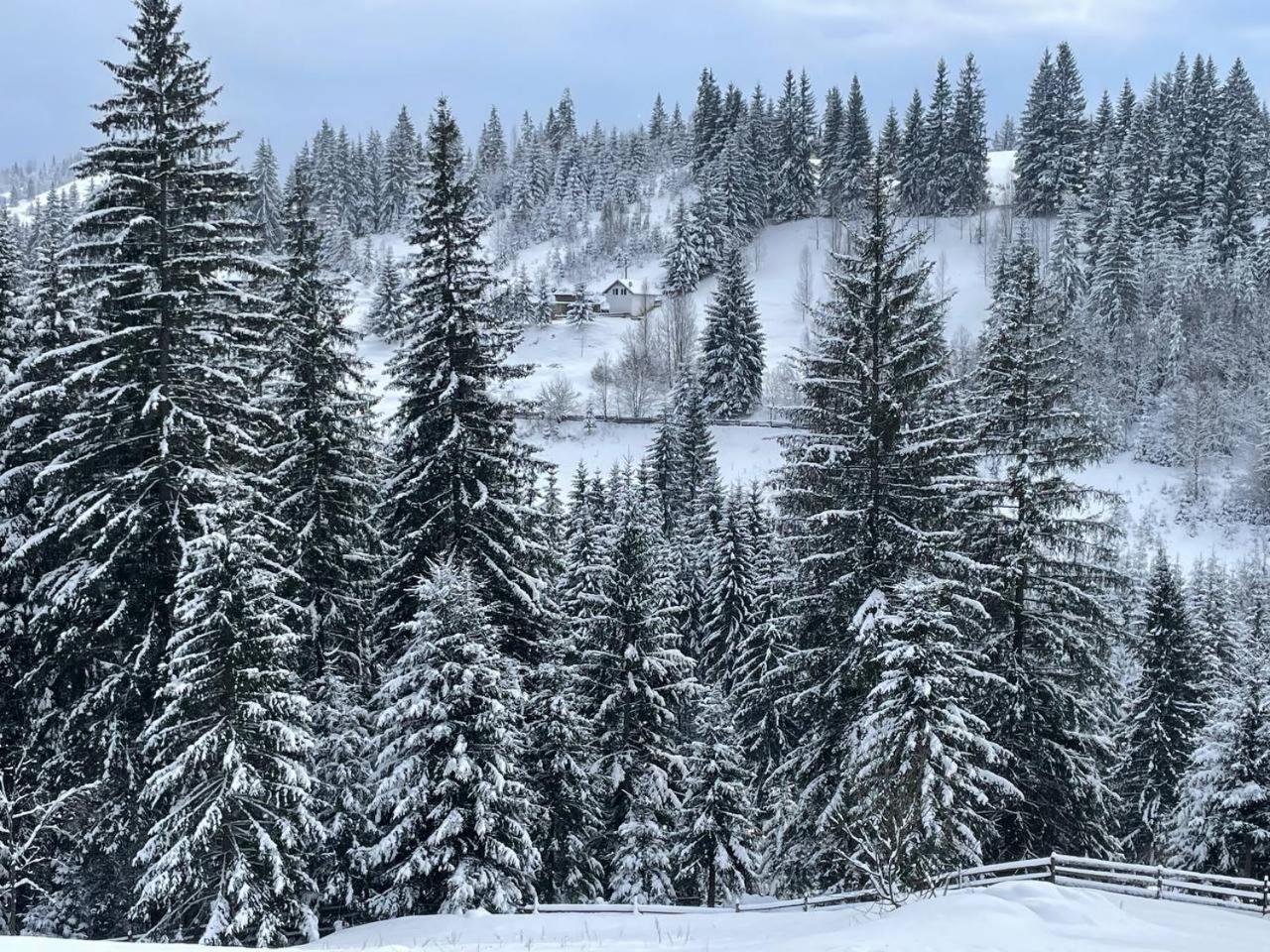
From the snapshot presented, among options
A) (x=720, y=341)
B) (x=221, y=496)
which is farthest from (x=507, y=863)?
(x=720, y=341)

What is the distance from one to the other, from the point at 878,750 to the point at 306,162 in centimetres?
16913

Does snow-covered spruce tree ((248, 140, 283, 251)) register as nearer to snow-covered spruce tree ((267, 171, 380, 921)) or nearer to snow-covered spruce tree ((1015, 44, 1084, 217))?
snow-covered spruce tree ((267, 171, 380, 921))

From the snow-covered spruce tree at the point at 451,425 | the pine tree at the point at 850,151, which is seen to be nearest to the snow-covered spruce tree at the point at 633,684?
the snow-covered spruce tree at the point at 451,425

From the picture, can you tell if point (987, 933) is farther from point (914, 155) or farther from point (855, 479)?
point (914, 155)

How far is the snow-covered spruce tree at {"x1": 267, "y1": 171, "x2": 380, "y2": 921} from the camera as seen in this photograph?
19.1m

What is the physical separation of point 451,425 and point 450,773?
7.38 metres

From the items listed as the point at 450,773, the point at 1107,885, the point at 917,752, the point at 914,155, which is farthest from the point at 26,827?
the point at 914,155

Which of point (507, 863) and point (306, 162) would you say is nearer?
point (507, 863)

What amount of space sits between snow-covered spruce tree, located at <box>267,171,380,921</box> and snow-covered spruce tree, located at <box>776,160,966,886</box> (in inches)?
378

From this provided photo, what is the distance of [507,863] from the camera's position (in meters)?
16.9

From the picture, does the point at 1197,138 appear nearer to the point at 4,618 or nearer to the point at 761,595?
the point at 761,595

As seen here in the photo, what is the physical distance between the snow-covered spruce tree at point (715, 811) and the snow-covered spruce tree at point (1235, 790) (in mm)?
12437

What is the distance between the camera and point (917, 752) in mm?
15047

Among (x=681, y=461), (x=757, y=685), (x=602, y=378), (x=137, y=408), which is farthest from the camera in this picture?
(x=602, y=378)
